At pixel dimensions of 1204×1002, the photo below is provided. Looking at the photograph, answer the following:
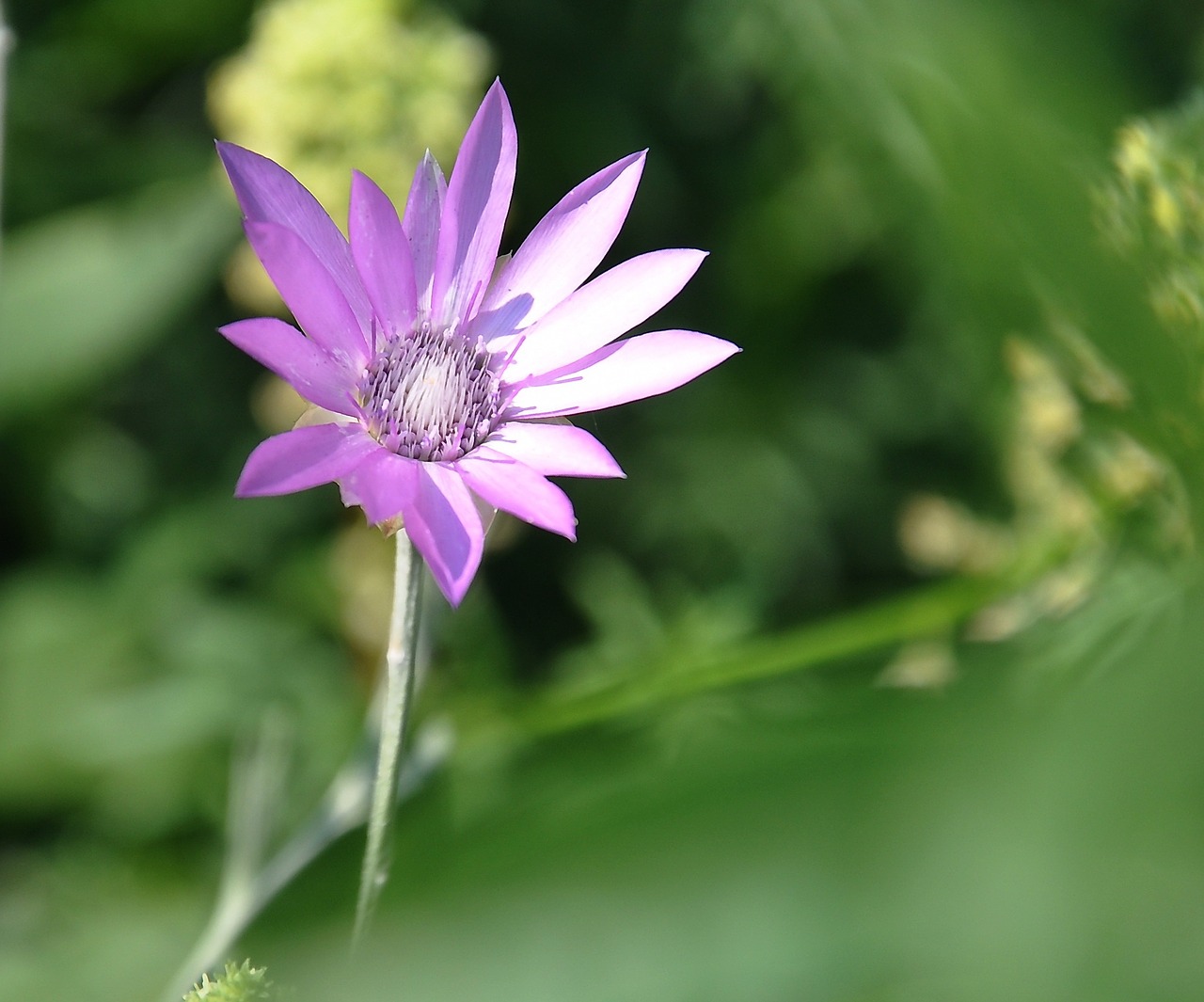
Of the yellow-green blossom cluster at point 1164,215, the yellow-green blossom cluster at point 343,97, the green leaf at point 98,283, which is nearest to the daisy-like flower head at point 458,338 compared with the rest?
the yellow-green blossom cluster at point 1164,215

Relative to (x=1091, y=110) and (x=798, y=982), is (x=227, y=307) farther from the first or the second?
→ (x=798, y=982)

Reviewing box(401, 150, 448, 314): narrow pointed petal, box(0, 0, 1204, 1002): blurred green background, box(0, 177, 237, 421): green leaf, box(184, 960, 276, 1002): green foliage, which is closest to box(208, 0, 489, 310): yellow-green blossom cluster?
box(0, 0, 1204, 1002): blurred green background

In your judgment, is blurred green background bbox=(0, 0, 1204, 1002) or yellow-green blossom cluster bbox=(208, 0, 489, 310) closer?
blurred green background bbox=(0, 0, 1204, 1002)

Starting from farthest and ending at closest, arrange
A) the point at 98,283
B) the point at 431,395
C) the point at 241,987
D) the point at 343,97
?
the point at 98,283 < the point at 343,97 < the point at 431,395 < the point at 241,987

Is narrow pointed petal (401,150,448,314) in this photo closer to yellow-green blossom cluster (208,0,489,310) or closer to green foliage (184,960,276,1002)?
green foliage (184,960,276,1002)

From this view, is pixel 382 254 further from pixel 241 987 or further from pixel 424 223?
pixel 241 987

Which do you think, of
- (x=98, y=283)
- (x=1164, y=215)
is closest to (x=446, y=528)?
(x=1164, y=215)

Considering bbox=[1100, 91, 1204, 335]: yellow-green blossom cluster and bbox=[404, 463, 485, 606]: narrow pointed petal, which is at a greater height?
bbox=[1100, 91, 1204, 335]: yellow-green blossom cluster
